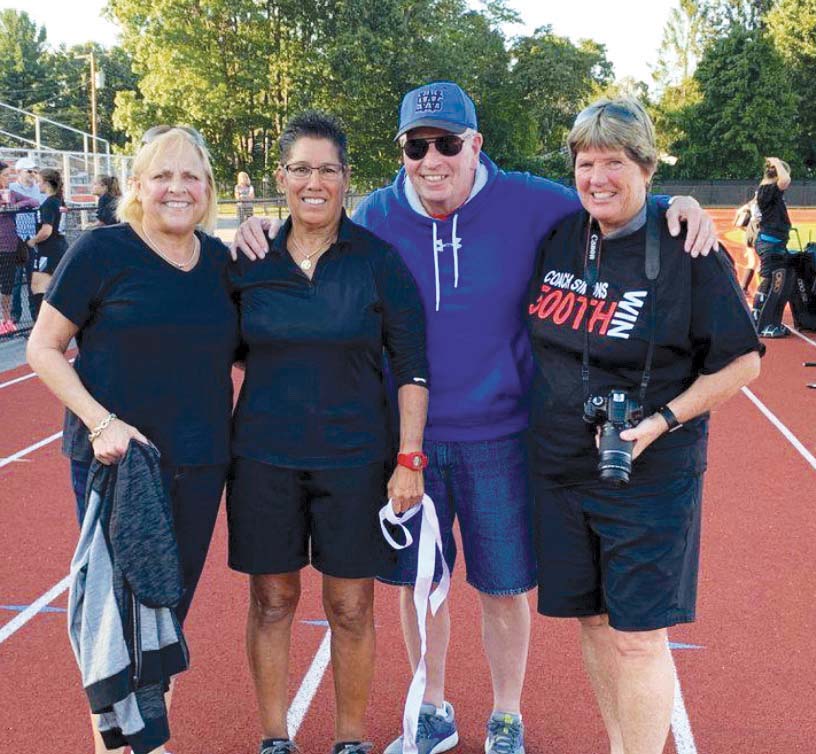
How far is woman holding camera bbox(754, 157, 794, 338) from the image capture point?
12.4 metres

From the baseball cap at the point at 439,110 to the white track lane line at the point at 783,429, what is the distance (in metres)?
5.07

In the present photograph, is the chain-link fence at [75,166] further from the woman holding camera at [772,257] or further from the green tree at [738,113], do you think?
the green tree at [738,113]

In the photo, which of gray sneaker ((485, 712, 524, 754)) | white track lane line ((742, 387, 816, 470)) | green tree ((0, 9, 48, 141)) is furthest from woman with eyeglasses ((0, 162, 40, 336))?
green tree ((0, 9, 48, 141))

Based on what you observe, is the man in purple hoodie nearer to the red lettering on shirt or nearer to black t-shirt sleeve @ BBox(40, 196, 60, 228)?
the red lettering on shirt

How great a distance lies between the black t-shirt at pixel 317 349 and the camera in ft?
9.57

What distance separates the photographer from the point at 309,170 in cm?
295

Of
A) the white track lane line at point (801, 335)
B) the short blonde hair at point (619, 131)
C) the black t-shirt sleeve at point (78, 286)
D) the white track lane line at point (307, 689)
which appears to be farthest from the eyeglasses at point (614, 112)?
the white track lane line at point (801, 335)

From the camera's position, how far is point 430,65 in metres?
39.4

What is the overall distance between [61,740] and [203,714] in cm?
50

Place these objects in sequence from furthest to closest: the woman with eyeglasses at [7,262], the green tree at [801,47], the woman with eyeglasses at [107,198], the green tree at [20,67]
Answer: the green tree at [20,67]
the green tree at [801,47]
the woman with eyeglasses at [107,198]
the woman with eyeglasses at [7,262]

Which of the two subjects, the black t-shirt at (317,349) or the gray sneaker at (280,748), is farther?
the gray sneaker at (280,748)

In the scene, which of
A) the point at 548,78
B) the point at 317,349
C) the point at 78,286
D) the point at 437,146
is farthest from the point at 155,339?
the point at 548,78

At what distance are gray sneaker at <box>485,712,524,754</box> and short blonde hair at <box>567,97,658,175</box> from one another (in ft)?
6.28

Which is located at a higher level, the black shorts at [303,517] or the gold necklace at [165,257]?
the gold necklace at [165,257]
